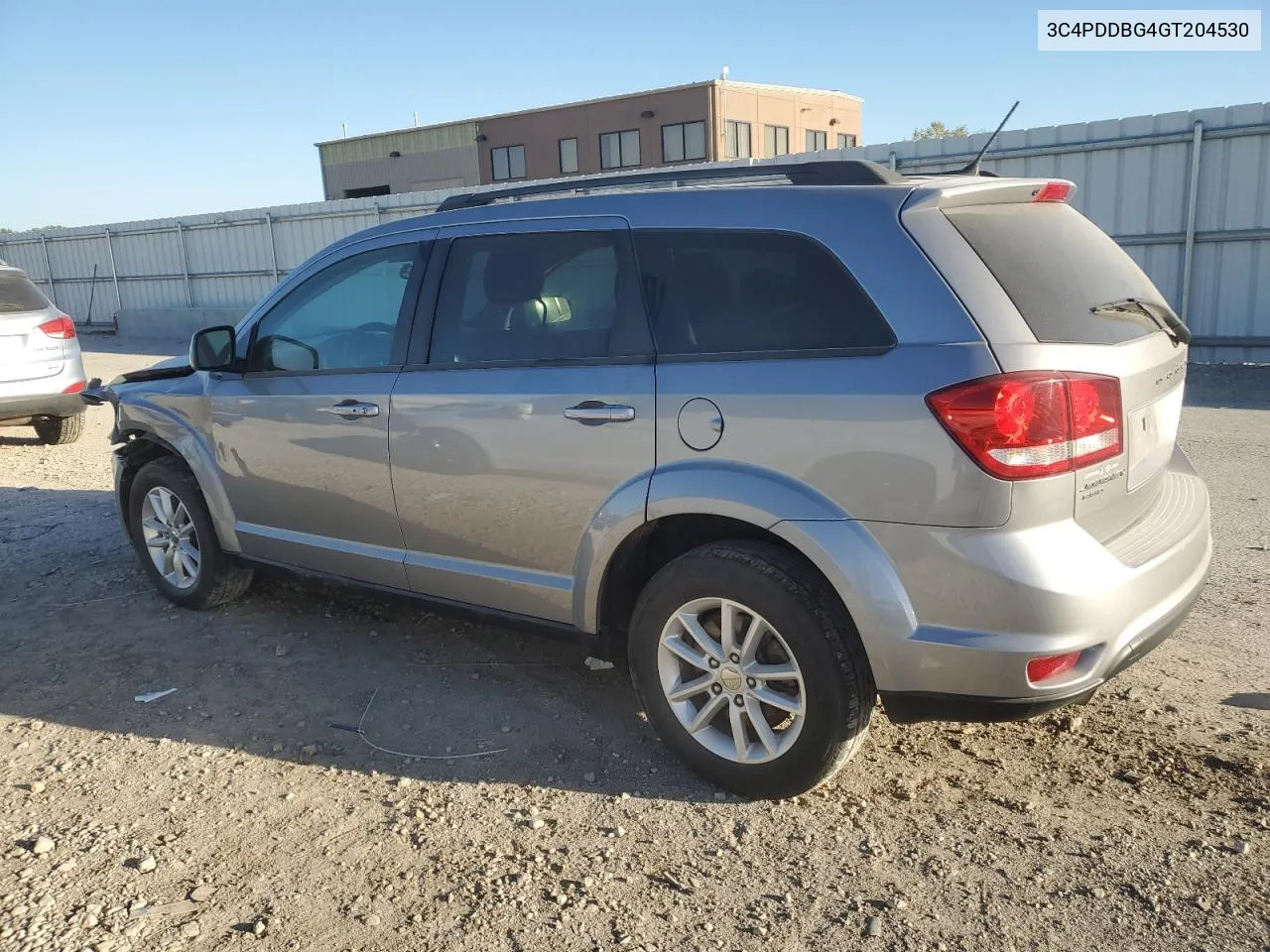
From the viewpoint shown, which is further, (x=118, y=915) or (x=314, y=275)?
(x=314, y=275)

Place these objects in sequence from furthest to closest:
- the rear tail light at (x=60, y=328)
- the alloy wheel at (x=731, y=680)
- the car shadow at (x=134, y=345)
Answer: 1. the car shadow at (x=134, y=345)
2. the rear tail light at (x=60, y=328)
3. the alloy wheel at (x=731, y=680)

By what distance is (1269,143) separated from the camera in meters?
11.7

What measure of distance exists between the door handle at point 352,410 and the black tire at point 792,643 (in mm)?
1451

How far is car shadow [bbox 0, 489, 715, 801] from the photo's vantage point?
3.61m

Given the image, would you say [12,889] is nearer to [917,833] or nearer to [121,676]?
[121,676]

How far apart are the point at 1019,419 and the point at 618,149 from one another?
40.3 metres

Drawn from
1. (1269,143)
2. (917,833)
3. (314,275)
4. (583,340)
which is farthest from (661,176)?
(1269,143)

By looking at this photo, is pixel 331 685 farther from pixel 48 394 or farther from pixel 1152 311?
pixel 48 394

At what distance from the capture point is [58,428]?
10047 mm

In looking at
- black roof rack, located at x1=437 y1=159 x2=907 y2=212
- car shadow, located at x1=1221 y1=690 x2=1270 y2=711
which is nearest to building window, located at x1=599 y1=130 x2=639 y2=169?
black roof rack, located at x1=437 y1=159 x2=907 y2=212

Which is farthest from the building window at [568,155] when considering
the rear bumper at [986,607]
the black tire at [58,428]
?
the rear bumper at [986,607]

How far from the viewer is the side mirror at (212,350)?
182 inches

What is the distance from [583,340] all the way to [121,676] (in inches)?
101

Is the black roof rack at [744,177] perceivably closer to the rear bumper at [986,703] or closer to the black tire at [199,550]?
the rear bumper at [986,703]
